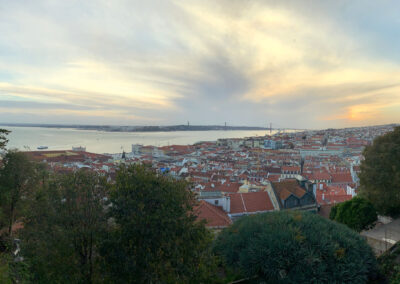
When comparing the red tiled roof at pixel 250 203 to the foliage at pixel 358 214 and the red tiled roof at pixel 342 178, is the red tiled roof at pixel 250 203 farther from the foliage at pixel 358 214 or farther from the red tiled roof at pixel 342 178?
the red tiled roof at pixel 342 178

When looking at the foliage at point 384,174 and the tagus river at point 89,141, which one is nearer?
the foliage at point 384,174

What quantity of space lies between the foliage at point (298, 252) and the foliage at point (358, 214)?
16.3 ft

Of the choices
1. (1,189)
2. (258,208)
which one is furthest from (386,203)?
(1,189)

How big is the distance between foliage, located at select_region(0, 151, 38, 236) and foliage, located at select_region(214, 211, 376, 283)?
739 centimetres

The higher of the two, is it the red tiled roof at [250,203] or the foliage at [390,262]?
the foliage at [390,262]

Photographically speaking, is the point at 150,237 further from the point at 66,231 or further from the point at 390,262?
the point at 390,262

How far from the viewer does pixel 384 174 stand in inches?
390

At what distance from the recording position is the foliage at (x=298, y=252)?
5969mm

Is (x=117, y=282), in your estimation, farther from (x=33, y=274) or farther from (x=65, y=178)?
(x=65, y=178)

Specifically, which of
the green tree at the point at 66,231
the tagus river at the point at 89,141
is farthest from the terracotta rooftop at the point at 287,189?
the tagus river at the point at 89,141

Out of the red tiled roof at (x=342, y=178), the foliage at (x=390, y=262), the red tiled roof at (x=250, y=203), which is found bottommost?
the red tiled roof at (x=342, y=178)

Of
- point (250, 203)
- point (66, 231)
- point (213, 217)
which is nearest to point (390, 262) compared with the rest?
point (213, 217)

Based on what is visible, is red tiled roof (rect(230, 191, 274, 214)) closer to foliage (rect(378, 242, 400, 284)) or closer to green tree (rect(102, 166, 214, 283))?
foliage (rect(378, 242, 400, 284))

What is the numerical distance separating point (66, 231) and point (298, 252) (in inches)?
193
